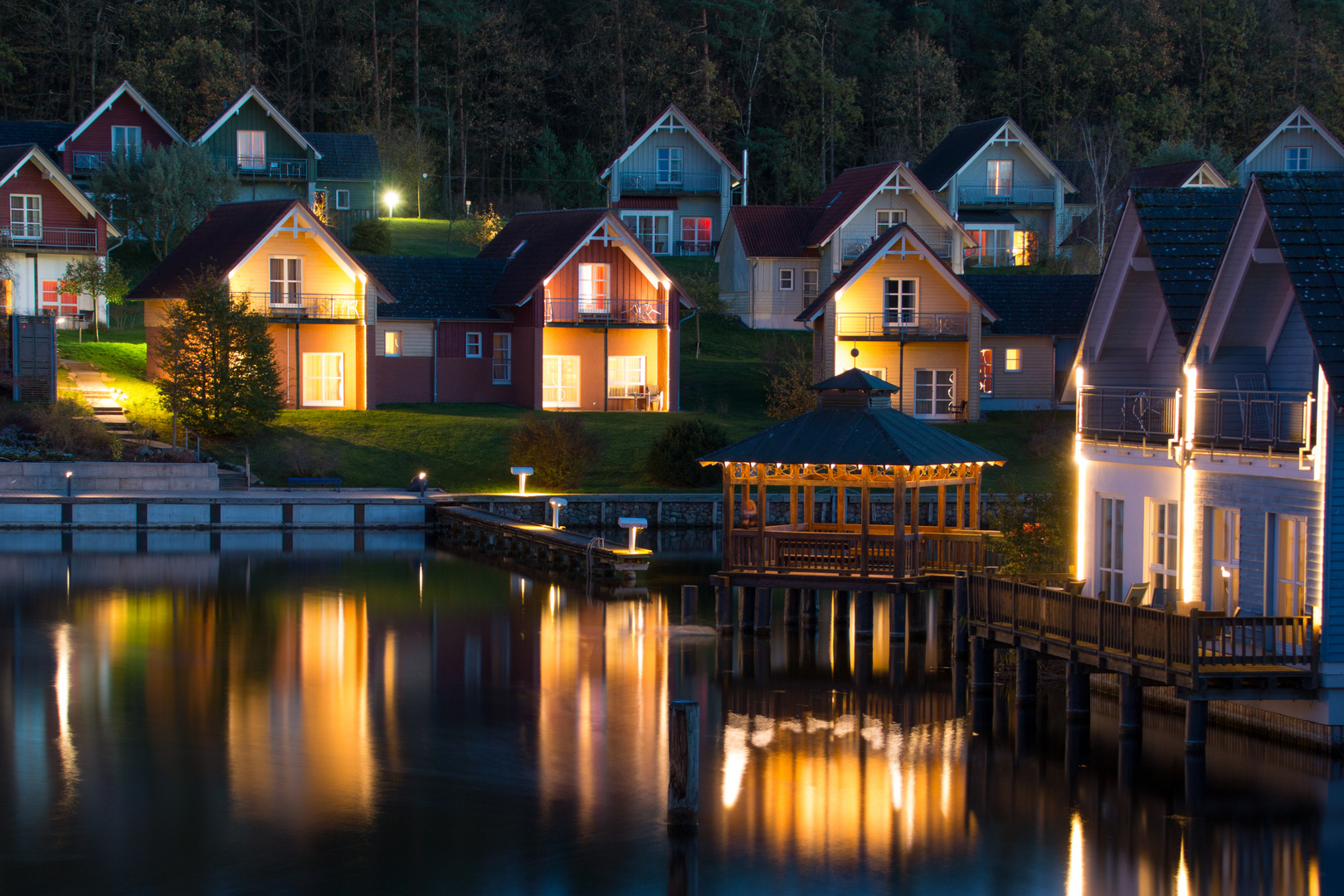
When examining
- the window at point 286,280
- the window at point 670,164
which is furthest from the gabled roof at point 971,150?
the window at point 286,280

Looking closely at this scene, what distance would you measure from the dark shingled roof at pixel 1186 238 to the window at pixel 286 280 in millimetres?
40533

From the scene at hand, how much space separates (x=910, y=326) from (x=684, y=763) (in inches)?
1720

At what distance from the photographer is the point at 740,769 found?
2138cm

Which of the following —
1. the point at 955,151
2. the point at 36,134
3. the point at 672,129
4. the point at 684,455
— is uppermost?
the point at 672,129

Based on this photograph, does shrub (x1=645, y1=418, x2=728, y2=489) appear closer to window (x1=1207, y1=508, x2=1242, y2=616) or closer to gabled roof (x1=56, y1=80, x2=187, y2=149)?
window (x1=1207, y1=508, x2=1242, y2=616)

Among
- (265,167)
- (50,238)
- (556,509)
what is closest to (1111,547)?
(556,509)

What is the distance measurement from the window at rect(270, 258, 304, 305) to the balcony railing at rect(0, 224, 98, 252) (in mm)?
10823

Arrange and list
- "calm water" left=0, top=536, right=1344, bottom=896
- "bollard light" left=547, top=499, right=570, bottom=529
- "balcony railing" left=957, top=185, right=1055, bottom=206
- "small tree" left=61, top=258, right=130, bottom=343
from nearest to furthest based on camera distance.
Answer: "calm water" left=0, top=536, right=1344, bottom=896 → "bollard light" left=547, top=499, right=570, bottom=529 → "small tree" left=61, top=258, right=130, bottom=343 → "balcony railing" left=957, top=185, right=1055, bottom=206

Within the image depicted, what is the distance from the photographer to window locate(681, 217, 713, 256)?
83562mm

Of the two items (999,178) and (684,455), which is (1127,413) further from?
(999,178)

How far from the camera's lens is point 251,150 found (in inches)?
3125

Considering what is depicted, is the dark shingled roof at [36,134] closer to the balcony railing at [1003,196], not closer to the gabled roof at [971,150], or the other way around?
the gabled roof at [971,150]

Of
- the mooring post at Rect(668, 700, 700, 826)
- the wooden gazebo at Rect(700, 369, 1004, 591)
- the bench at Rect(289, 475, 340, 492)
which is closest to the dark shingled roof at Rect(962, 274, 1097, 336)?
the bench at Rect(289, 475, 340, 492)

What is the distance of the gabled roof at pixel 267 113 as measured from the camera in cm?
7756
